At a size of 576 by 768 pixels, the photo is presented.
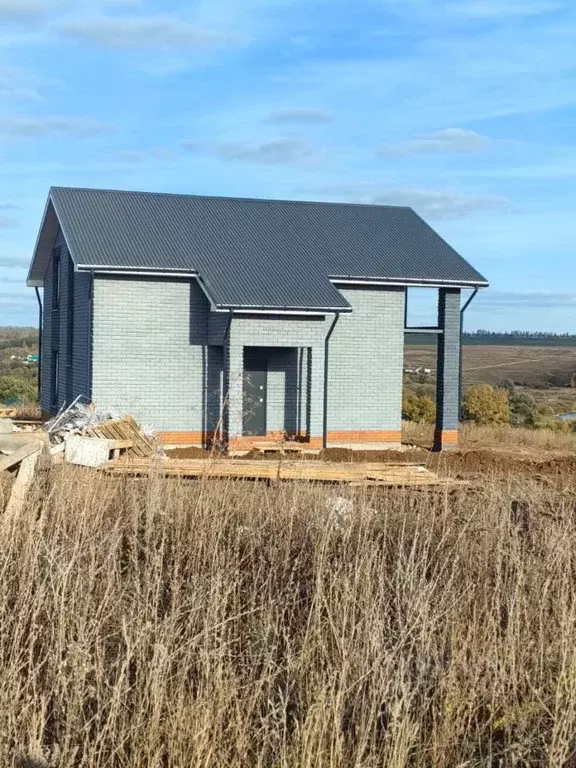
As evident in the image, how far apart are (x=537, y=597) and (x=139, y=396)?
1374 cm

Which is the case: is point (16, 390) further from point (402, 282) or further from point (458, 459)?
point (458, 459)

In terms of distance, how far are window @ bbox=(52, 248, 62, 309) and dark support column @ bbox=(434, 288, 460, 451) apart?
29.9 ft

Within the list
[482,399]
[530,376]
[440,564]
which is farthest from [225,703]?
[530,376]

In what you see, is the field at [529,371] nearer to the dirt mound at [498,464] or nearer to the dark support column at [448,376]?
the dark support column at [448,376]

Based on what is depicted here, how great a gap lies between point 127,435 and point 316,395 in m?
4.47

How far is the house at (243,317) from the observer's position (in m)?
19.0

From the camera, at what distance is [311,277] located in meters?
19.9

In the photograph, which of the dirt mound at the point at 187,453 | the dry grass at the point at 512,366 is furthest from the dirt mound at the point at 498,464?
the dry grass at the point at 512,366

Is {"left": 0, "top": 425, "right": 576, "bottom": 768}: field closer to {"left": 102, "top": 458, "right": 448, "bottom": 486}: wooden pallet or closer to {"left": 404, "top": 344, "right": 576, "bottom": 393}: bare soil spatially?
{"left": 102, "top": 458, "right": 448, "bottom": 486}: wooden pallet

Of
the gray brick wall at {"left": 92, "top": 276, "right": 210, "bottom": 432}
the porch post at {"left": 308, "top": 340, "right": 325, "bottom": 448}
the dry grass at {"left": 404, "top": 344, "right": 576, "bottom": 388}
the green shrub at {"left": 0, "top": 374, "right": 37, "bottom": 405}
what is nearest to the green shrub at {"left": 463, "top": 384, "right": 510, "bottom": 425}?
the porch post at {"left": 308, "top": 340, "right": 325, "bottom": 448}

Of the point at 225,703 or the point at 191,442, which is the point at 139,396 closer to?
the point at 191,442

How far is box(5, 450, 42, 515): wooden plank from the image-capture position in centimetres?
814

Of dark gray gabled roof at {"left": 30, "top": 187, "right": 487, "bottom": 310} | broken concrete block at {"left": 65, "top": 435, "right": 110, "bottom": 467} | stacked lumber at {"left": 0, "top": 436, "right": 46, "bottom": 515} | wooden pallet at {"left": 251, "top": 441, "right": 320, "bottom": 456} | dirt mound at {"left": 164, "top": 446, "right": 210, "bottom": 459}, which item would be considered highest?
dark gray gabled roof at {"left": 30, "top": 187, "right": 487, "bottom": 310}

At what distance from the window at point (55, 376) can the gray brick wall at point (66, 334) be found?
25mm
